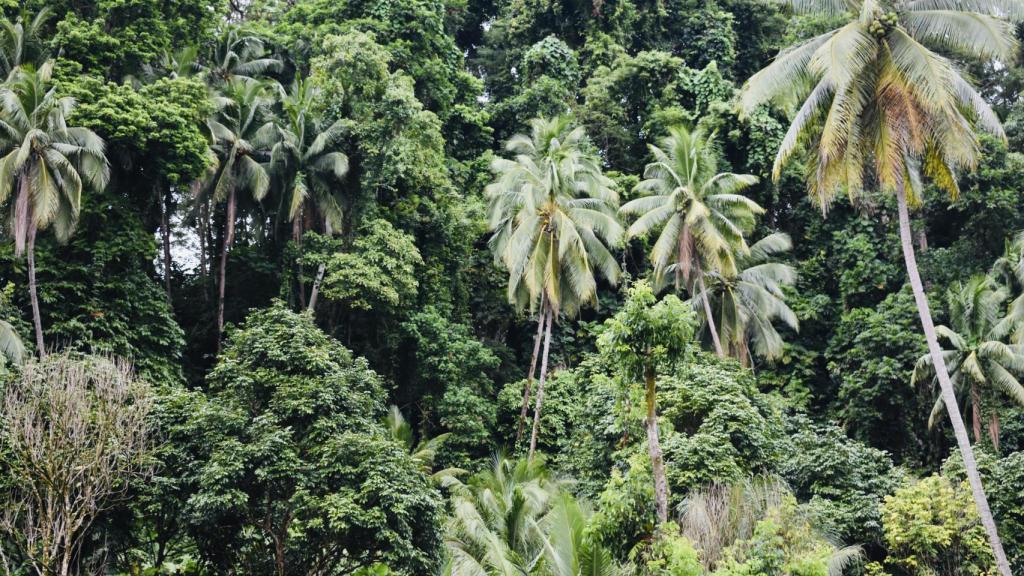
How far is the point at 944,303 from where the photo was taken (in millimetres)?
27844

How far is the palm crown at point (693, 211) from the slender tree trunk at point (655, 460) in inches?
432

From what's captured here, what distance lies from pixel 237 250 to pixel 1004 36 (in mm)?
22019

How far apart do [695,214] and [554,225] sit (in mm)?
4010

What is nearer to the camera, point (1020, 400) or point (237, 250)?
point (1020, 400)

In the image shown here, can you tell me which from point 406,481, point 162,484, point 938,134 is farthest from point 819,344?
point 162,484

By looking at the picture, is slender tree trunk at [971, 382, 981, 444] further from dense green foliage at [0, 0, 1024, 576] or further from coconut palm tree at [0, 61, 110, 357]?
coconut palm tree at [0, 61, 110, 357]

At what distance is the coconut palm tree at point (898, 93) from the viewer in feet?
46.6

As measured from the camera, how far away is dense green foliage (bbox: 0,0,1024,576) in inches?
574

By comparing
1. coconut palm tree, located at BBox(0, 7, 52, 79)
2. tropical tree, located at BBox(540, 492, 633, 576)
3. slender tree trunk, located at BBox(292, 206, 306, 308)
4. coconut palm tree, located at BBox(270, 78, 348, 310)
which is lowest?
tropical tree, located at BBox(540, 492, 633, 576)

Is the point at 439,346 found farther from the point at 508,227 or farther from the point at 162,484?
the point at 162,484

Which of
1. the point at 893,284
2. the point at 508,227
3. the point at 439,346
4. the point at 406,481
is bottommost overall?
the point at 406,481

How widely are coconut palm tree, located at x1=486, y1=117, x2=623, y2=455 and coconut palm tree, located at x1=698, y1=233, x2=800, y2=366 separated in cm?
343

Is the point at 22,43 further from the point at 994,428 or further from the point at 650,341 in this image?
the point at 994,428

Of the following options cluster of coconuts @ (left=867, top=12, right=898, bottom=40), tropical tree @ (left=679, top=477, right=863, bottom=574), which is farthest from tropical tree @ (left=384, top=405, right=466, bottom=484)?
cluster of coconuts @ (left=867, top=12, right=898, bottom=40)
